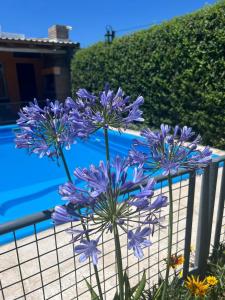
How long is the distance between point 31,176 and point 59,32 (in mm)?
10118

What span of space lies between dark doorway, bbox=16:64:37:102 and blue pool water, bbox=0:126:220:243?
4888mm

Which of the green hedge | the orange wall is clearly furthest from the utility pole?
the orange wall

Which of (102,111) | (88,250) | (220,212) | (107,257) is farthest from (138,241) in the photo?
(107,257)

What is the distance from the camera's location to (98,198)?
2.82ft

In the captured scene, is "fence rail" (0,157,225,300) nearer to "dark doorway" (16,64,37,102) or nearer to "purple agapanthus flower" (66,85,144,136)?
"purple agapanthus flower" (66,85,144,136)

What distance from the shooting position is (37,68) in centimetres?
1483

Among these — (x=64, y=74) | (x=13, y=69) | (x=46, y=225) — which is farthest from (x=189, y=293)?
(x=13, y=69)

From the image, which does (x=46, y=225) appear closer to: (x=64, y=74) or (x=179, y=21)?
(x=179, y=21)

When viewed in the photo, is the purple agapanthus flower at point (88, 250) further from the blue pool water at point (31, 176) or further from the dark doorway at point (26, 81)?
the dark doorway at point (26, 81)

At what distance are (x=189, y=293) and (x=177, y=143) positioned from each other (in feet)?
3.98

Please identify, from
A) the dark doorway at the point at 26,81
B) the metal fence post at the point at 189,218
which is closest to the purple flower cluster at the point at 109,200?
the metal fence post at the point at 189,218

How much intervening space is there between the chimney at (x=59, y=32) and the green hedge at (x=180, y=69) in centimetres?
562

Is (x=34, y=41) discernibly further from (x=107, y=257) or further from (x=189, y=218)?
(x=189, y=218)

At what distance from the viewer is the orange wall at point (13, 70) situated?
1361 cm
